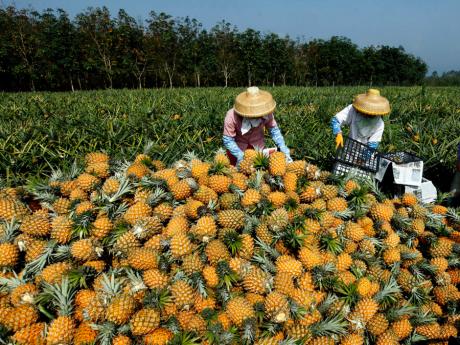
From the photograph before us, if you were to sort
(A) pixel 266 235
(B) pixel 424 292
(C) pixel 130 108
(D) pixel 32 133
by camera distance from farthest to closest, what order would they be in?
1. (C) pixel 130 108
2. (D) pixel 32 133
3. (B) pixel 424 292
4. (A) pixel 266 235

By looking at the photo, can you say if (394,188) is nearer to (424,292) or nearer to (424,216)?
(424,216)

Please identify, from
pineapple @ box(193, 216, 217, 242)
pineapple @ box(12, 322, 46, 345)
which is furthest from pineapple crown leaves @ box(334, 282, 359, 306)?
pineapple @ box(12, 322, 46, 345)

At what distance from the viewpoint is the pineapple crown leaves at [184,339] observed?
4.79ft

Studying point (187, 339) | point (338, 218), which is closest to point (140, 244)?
point (187, 339)

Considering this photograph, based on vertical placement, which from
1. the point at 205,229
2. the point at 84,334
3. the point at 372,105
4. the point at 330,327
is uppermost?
the point at 372,105

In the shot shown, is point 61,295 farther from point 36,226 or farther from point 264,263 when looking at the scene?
point 264,263

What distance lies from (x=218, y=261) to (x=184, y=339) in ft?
1.51

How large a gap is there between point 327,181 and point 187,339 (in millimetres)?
1723

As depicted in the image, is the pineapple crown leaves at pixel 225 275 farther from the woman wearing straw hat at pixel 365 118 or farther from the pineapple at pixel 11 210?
the woman wearing straw hat at pixel 365 118

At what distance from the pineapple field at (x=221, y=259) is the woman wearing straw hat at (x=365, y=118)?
107 centimetres

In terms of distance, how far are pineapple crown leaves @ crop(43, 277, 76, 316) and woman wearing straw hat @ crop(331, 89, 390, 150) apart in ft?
9.37

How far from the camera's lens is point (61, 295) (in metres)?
1.65

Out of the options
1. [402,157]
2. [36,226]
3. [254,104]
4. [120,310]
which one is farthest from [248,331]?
[402,157]

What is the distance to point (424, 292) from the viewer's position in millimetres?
2152
